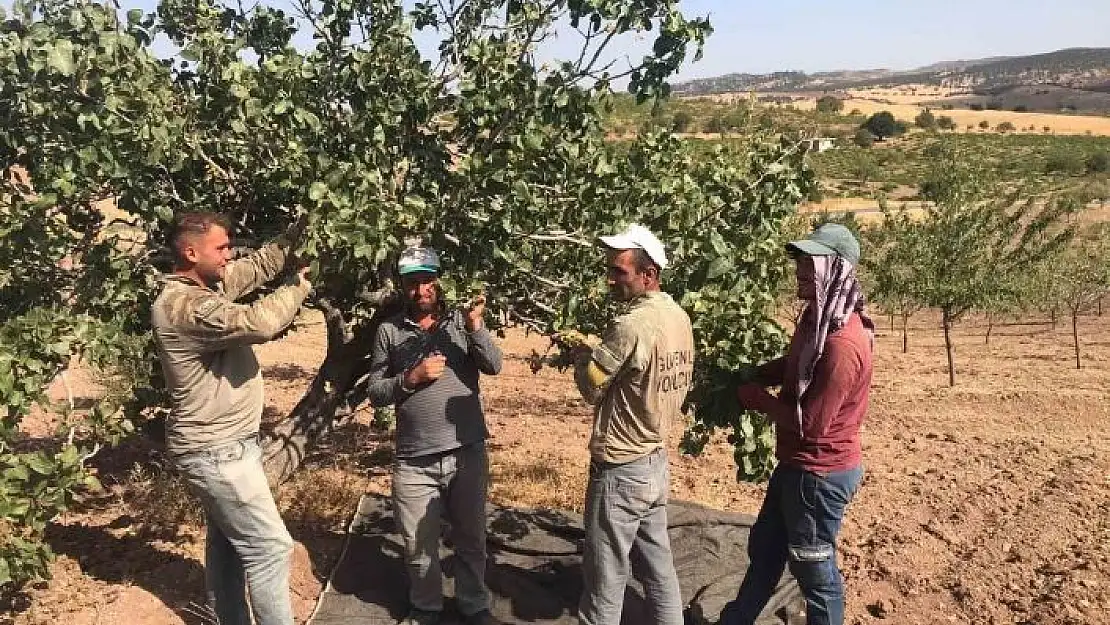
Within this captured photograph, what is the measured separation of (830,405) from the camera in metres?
3.61

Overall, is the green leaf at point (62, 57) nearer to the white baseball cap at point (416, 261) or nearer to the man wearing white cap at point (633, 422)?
the white baseball cap at point (416, 261)

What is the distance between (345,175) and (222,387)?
3.46ft

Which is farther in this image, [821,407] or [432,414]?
[432,414]

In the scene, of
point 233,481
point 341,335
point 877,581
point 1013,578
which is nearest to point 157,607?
point 233,481

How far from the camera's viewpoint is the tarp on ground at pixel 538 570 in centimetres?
461

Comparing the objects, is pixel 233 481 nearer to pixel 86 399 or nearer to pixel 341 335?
pixel 341 335

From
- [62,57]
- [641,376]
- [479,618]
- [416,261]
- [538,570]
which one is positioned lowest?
[538,570]

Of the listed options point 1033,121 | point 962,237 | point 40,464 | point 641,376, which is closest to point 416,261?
point 641,376

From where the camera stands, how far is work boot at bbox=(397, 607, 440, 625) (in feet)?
14.3

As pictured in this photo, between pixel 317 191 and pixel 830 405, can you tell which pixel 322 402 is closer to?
pixel 317 191

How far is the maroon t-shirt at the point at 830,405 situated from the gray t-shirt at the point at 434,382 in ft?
4.48

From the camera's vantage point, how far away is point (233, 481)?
3.61m

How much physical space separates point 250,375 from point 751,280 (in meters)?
2.47

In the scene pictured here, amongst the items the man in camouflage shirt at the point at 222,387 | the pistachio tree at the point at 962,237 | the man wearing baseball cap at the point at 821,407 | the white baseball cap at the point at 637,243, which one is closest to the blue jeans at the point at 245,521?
the man in camouflage shirt at the point at 222,387
